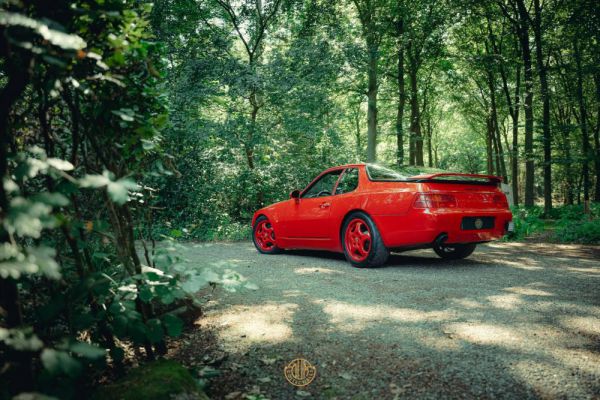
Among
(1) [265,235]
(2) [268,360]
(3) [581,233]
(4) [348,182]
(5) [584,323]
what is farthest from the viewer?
(3) [581,233]

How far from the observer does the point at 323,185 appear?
6797 millimetres

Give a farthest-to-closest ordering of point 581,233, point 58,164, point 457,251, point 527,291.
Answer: point 581,233 < point 457,251 < point 527,291 < point 58,164

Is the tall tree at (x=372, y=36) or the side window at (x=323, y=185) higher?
the tall tree at (x=372, y=36)

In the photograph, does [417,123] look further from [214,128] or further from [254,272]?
[254,272]

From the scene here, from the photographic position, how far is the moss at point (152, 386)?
179 cm

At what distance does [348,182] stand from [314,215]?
80cm

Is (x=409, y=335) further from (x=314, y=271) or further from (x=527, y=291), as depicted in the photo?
(x=314, y=271)

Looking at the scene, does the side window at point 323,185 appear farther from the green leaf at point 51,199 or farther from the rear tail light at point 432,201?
the green leaf at point 51,199

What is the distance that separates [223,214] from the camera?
12.1 meters

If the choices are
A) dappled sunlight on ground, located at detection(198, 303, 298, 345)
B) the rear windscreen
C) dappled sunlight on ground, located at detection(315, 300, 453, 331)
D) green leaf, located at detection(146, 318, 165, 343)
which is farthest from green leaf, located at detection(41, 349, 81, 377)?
the rear windscreen

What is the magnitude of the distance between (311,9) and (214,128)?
516cm

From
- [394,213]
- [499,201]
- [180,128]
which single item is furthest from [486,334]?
[180,128]

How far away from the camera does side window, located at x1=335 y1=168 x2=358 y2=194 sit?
6.14 meters

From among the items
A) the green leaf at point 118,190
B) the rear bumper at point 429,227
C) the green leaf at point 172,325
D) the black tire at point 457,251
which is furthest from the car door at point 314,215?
the green leaf at point 118,190
